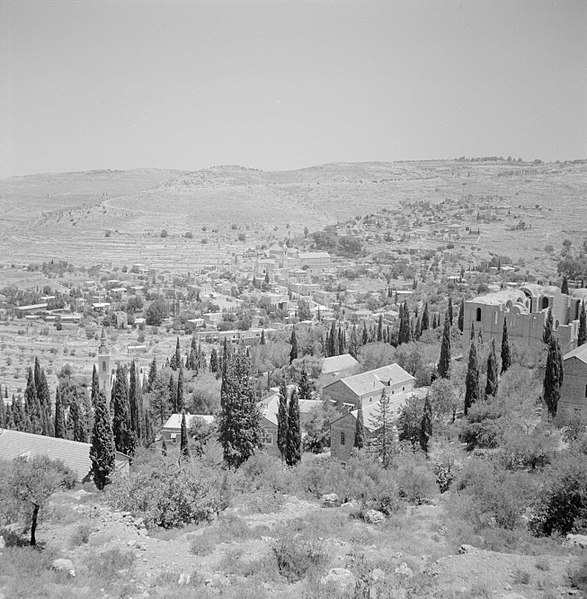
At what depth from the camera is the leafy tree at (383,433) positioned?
48.9ft

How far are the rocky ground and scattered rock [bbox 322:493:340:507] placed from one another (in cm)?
125

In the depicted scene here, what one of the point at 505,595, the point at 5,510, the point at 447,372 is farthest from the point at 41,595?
the point at 447,372

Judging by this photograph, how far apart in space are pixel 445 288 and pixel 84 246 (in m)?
41.9

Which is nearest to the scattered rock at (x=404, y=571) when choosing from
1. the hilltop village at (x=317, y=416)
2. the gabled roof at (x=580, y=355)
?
the hilltop village at (x=317, y=416)

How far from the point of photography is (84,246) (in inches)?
2857

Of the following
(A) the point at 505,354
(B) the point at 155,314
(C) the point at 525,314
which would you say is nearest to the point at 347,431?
(A) the point at 505,354

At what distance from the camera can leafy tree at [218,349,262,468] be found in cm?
1584

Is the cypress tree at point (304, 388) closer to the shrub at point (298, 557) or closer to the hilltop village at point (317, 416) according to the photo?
the hilltop village at point (317, 416)

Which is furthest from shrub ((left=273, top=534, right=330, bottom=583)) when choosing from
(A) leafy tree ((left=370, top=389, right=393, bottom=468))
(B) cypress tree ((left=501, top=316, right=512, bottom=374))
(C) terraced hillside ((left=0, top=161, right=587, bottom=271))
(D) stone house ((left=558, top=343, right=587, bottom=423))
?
(C) terraced hillside ((left=0, top=161, right=587, bottom=271))

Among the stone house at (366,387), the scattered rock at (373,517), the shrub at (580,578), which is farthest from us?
the stone house at (366,387)

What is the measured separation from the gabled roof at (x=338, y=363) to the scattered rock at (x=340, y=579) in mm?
16298

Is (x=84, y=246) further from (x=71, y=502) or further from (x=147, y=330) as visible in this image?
(x=71, y=502)

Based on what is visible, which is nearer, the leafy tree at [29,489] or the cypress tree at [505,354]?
the leafy tree at [29,489]

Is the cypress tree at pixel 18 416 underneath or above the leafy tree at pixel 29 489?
underneath
